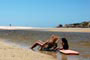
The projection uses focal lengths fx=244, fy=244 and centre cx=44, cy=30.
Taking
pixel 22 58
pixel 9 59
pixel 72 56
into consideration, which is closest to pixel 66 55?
pixel 72 56

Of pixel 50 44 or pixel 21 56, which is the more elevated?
A: pixel 50 44

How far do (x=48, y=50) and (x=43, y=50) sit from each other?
0.38 meters

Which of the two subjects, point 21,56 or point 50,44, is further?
point 50,44

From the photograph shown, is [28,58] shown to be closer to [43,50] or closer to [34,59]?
[34,59]

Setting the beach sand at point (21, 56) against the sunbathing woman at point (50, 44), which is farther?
the sunbathing woman at point (50, 44)

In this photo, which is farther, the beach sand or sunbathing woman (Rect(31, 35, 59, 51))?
sunbathing woman (Rect(31, 35, 59, 51))

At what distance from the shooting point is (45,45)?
18.4 meters

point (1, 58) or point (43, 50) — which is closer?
point (1, 58)

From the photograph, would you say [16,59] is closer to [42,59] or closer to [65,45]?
[42,59]

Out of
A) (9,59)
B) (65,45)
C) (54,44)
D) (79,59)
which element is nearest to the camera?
(9,59)

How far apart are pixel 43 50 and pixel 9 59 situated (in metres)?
6.78

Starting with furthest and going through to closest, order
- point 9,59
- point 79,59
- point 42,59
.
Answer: point 79,59 → point 42,59 → point 9,59

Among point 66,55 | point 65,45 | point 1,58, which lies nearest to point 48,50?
point 65,45

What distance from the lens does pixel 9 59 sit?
11484 millimetres
